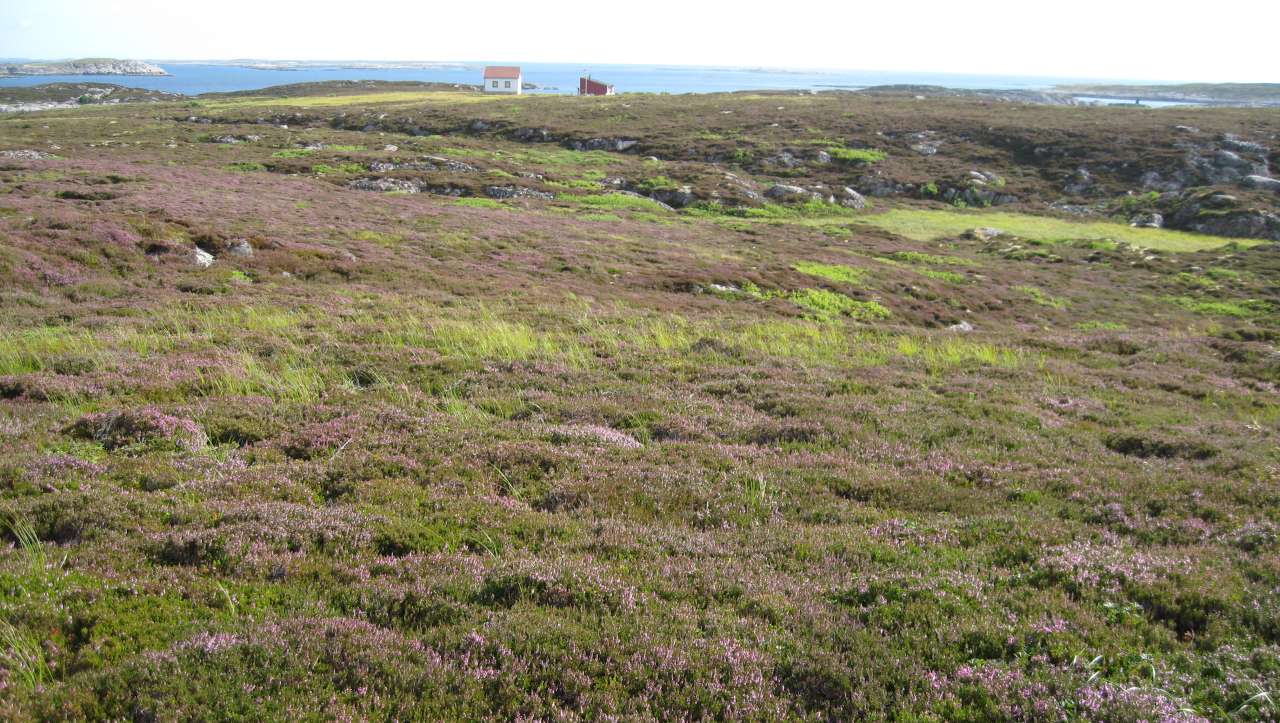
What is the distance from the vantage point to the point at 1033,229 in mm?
55000

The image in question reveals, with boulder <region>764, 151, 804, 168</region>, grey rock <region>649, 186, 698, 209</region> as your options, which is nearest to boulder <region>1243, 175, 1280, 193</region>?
boulder <region>764, 151, 804, 168</region>

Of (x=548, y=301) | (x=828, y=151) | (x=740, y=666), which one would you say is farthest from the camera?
(x=828, y=151)

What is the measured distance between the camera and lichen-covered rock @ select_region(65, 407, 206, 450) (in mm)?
9578

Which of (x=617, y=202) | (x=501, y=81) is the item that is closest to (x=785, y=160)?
(x=617, y=202)

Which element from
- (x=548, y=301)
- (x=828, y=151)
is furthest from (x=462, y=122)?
(x=548, y=301)

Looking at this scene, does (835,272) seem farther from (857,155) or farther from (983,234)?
(857,155)

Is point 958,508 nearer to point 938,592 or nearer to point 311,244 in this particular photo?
point 938,592

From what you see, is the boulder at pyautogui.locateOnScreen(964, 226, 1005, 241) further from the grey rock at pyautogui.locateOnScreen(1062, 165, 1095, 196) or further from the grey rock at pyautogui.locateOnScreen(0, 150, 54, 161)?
the grey rock at pyautogui.locateOnScreen(0, 150, 54, 161)

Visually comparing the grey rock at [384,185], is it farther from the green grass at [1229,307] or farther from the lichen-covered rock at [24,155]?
the green grass at [1229,307]

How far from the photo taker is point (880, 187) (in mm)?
69062

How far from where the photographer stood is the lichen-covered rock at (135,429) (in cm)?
958

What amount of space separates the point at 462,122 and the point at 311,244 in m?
75.7

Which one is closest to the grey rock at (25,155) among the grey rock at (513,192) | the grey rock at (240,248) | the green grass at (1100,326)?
the grey rock at (513,192)

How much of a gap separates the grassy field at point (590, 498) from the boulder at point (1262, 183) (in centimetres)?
4651
